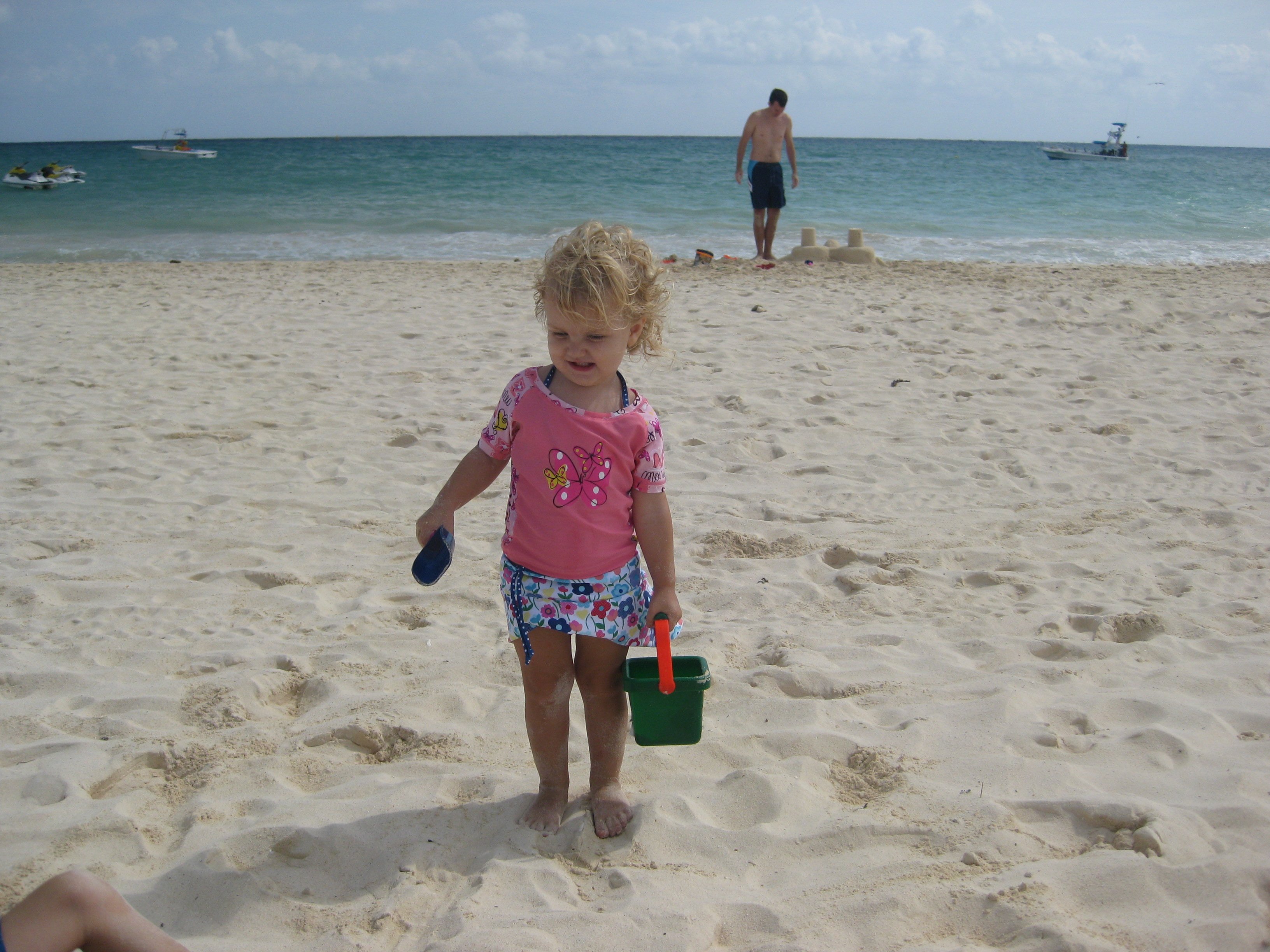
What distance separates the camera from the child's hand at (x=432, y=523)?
194 centimetres

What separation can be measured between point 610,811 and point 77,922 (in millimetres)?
993

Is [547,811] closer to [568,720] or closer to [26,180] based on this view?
[568,720]

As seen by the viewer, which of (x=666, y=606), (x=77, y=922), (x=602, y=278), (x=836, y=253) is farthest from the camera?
(x=836, y=253)

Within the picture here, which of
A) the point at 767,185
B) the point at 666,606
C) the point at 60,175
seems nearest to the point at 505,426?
the point at 666,606

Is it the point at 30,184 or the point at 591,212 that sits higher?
the point at 30,184

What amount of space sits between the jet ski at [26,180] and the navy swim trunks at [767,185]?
18.6 meters

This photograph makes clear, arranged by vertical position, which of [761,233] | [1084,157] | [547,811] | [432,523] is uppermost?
[1084,157]

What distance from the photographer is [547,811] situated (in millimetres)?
2008

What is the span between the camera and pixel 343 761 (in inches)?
88.7

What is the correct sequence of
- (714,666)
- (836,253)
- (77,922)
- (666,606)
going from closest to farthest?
1. (77,922)
2. (666,606)
3. (714,666)
4. (836,253)

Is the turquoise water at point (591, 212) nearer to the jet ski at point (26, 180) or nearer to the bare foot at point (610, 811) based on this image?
the jet ski at point (26, 180)

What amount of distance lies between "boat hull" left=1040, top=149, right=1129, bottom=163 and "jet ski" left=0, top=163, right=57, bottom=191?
41.6 m

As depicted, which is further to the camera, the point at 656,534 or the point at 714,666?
the point at 714,666

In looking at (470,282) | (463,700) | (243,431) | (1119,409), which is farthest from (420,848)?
(470,282)
